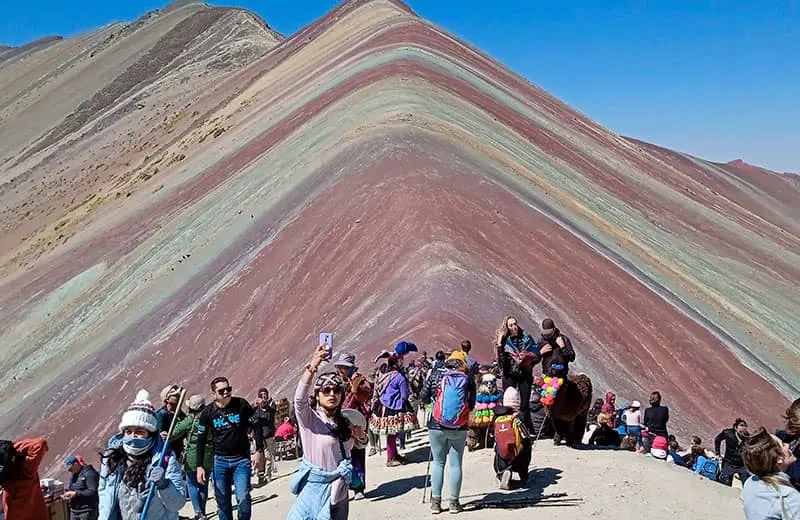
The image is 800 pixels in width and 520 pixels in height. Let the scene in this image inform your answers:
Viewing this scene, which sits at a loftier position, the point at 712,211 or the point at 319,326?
the point at 712,211

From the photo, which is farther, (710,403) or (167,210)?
(167,210)

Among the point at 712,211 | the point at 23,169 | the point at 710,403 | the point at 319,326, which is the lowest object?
the point at 710,403

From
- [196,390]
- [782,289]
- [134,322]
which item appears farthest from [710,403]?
[782,289]

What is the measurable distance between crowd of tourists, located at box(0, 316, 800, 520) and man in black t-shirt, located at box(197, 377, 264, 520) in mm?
11

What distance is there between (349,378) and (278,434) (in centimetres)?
470

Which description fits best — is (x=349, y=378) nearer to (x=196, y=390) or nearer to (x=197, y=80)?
(x=196, y=390)

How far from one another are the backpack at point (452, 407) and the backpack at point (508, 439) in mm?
757

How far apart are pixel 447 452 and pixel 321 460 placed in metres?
2.58

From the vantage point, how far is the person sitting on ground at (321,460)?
6.17 meters

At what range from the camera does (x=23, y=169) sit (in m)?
68.6

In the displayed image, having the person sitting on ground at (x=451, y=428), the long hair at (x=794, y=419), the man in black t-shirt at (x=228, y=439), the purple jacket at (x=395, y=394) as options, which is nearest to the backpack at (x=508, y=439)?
the person sitting on ground at (x=451, y=428)

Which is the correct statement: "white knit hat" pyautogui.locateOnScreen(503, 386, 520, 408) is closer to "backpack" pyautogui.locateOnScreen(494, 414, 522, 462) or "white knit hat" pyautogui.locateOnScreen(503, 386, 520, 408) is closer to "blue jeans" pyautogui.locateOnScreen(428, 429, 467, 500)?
"backpack" pyautogui.locateOnScreen(494, 414, 522, 462)

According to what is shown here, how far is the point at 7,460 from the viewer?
5793 mm

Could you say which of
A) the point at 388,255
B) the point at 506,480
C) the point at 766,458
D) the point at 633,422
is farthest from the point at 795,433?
the point at 388,255
